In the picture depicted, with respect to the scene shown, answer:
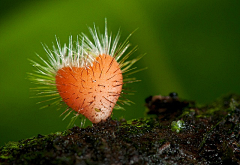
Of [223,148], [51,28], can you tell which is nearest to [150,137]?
[223,148]

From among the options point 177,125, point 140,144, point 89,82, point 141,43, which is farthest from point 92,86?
point 141,43

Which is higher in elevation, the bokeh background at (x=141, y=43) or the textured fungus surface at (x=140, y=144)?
the bokeh background at (x=141, y=43)

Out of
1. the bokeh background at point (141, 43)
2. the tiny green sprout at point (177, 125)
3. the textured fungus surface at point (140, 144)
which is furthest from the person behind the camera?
the bokeh background at point (141, 43)

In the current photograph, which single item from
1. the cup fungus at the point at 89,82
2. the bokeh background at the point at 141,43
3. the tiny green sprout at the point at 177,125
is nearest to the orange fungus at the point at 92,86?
the cup fungus at the point at 89,82

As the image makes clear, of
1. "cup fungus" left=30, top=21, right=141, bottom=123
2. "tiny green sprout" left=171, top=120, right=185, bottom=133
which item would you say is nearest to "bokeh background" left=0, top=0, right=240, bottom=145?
"cup fungus" left=30, top=21, right=141, bottom=123

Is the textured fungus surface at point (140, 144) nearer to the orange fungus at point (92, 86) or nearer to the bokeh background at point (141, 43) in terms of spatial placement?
the orange fungus at point (92, 86)

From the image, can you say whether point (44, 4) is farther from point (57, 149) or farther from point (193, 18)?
point (57, 149)

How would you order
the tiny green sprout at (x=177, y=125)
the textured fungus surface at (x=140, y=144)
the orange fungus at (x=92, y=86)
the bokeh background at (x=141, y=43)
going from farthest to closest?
the bokeh background at (x=141, y=43)
the tiny green sprout at (x=177, y=125)
the orange fungus at (x=92, y=86)
the textured fungus surface at (x=140, y=144)
